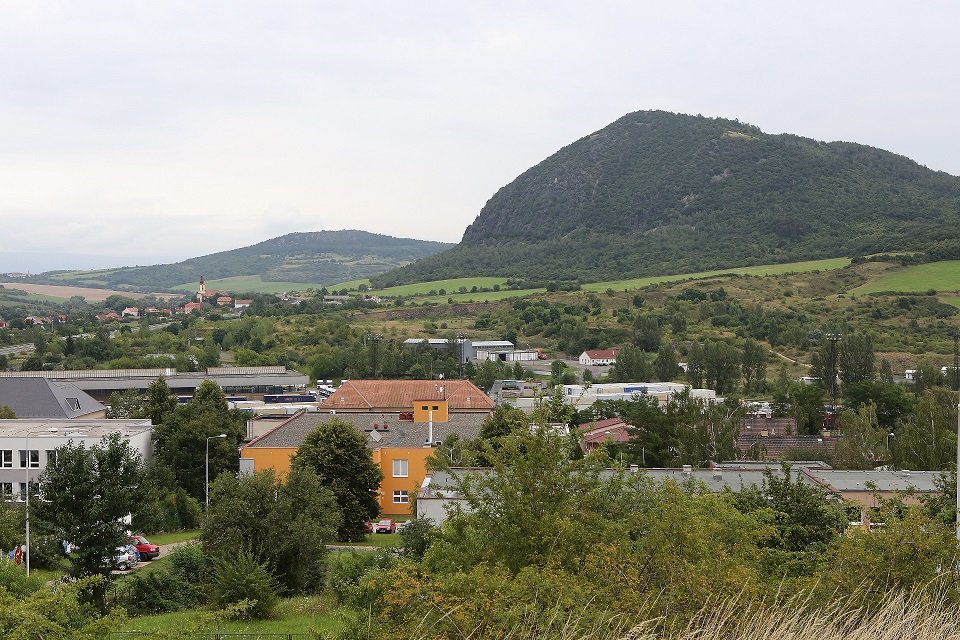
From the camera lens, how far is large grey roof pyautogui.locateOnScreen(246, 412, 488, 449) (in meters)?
37.0

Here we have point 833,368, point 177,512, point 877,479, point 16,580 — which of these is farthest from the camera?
point 833,368

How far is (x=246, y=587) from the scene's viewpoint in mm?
19672

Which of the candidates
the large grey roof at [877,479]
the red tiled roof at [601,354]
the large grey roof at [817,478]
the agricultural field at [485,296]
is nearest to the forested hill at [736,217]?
the agricultural field at [485,296]

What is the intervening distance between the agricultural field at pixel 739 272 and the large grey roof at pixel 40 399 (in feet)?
284

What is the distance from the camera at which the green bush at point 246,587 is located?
19641 mm

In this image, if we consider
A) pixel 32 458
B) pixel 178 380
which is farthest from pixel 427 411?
pixel 178 380

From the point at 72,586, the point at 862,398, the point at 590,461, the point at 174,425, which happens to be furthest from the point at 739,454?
the point at 72,586

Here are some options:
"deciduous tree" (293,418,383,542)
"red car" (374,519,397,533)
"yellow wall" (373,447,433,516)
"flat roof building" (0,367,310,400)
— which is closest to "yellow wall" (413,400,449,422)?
"yellow wall" (373,447,433,516)

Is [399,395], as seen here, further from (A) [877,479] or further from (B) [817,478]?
(A) [877,479]

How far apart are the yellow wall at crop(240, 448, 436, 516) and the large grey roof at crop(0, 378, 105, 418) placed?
15.8 metres

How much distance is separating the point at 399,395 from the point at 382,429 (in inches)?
432

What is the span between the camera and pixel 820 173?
181 meters

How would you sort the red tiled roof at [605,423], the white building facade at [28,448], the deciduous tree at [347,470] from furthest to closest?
the red tiled roof at [605,423]
the white building facade at [28,448]
the deciduous tree at [347,470]

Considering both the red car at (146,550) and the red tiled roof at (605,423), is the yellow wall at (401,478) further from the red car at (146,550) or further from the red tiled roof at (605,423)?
the red tiled roof at (605,423)
